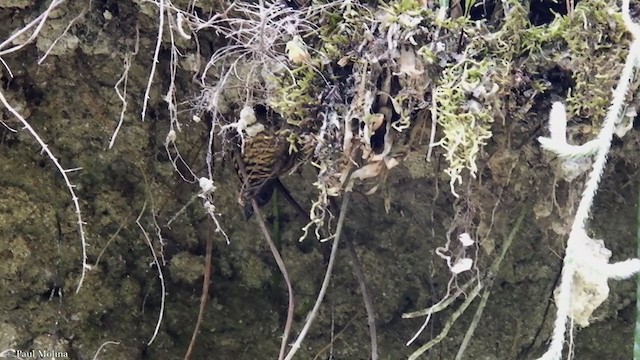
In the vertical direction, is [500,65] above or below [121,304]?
above

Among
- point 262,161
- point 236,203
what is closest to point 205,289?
point 236,203

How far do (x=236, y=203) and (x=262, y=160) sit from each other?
19 centimetres

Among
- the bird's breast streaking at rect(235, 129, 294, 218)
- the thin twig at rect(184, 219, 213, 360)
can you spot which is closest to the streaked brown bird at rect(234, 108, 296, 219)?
the bird's breast streaking at rect(235, 129, 294, 218)

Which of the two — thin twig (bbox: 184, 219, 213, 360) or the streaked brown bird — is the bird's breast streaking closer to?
the streaked brown bird

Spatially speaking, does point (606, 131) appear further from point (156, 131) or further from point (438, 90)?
point (156, 131)

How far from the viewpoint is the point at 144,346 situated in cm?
89

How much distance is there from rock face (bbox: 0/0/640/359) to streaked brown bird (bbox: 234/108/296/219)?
3cm

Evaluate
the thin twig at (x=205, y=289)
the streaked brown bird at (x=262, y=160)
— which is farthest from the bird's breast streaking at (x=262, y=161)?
the thin twig at (x=205, y=289)

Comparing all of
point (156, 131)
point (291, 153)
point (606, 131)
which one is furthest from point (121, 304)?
point (606, 131)

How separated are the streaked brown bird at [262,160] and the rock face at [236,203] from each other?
0.10 feet

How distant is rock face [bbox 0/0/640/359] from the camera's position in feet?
2.16

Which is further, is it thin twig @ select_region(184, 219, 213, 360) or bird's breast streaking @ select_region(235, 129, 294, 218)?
thin twig @ select_region(184, 219, 213, 360)

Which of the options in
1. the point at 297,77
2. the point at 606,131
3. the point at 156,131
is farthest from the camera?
the point at 156,131

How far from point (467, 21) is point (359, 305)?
47 cm
